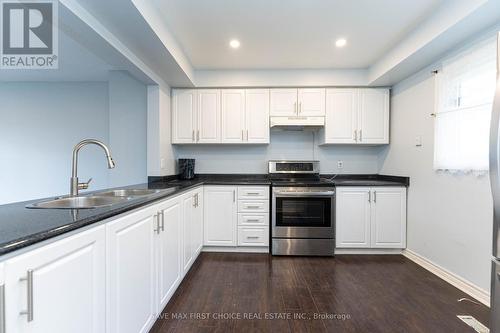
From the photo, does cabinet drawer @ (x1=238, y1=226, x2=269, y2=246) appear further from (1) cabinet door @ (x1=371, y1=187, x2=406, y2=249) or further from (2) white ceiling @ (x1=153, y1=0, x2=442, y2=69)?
Answer: (2) white ceiling @ (x1=153, y1=0, x2=442, y2=69)

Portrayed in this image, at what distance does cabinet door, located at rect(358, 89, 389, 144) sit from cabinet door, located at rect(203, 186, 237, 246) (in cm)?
200

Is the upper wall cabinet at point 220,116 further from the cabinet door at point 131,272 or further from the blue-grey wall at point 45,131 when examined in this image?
the cabinet door at point 131,272

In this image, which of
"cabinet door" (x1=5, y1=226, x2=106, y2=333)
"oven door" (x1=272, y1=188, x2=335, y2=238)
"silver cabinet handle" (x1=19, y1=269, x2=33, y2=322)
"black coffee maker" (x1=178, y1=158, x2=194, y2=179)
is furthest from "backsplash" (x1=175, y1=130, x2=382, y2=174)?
"silver cabinet handle" (x1=19, y1=269, x2=33, y2=322)

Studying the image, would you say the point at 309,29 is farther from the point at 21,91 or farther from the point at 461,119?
the point at 21,91

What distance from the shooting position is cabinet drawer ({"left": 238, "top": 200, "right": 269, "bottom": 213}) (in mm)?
3080

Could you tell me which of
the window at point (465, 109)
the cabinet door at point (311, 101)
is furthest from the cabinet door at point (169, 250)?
the window at point (465, 109)

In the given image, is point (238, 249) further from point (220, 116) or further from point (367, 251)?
point (220, 116)

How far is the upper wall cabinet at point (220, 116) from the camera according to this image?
3.41m

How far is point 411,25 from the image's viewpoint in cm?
231

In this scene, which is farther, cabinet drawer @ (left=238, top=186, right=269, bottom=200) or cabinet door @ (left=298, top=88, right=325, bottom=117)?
cabinet door @ (left=298, top=88, right=325, bottom=117)

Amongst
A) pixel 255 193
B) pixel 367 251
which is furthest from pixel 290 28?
pixel 367 251

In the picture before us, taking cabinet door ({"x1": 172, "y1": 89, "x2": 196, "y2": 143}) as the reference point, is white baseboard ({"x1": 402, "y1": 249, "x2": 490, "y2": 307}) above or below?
below

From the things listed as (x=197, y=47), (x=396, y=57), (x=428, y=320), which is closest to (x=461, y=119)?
(x=396, y=57)

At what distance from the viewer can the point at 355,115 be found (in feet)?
11.1
